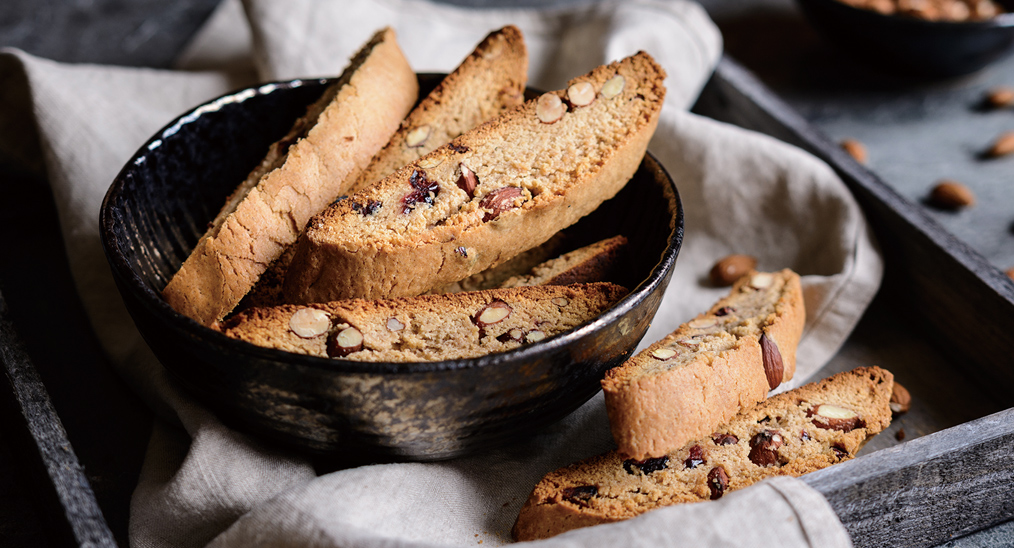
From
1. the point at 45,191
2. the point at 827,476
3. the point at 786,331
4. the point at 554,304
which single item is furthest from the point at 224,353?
the point at 45,191

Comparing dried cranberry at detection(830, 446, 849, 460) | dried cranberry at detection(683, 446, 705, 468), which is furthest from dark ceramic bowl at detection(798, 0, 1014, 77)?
dried cranberry at detection(683, 446, 705, 468)

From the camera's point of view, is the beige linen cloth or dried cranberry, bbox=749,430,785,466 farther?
dried cranberry, bbox=749,430,785,466

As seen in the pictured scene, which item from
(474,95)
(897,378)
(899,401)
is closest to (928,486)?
(899,401)

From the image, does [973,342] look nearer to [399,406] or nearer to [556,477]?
[556,477]

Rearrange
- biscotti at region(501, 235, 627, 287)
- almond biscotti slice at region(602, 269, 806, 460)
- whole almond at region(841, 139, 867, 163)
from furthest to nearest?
whole almond at region(841, 139, 867, 163), biscotti at region(501, 235, 627, 287), almond biscotti slice at region(602, 269, 806, 460)

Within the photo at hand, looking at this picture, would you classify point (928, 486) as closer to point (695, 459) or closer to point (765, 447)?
point (765, 447)

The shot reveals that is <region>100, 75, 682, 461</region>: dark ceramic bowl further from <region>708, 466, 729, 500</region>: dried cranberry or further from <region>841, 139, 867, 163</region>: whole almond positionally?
<region>841, 139, 867, 163</region>: whole almond
